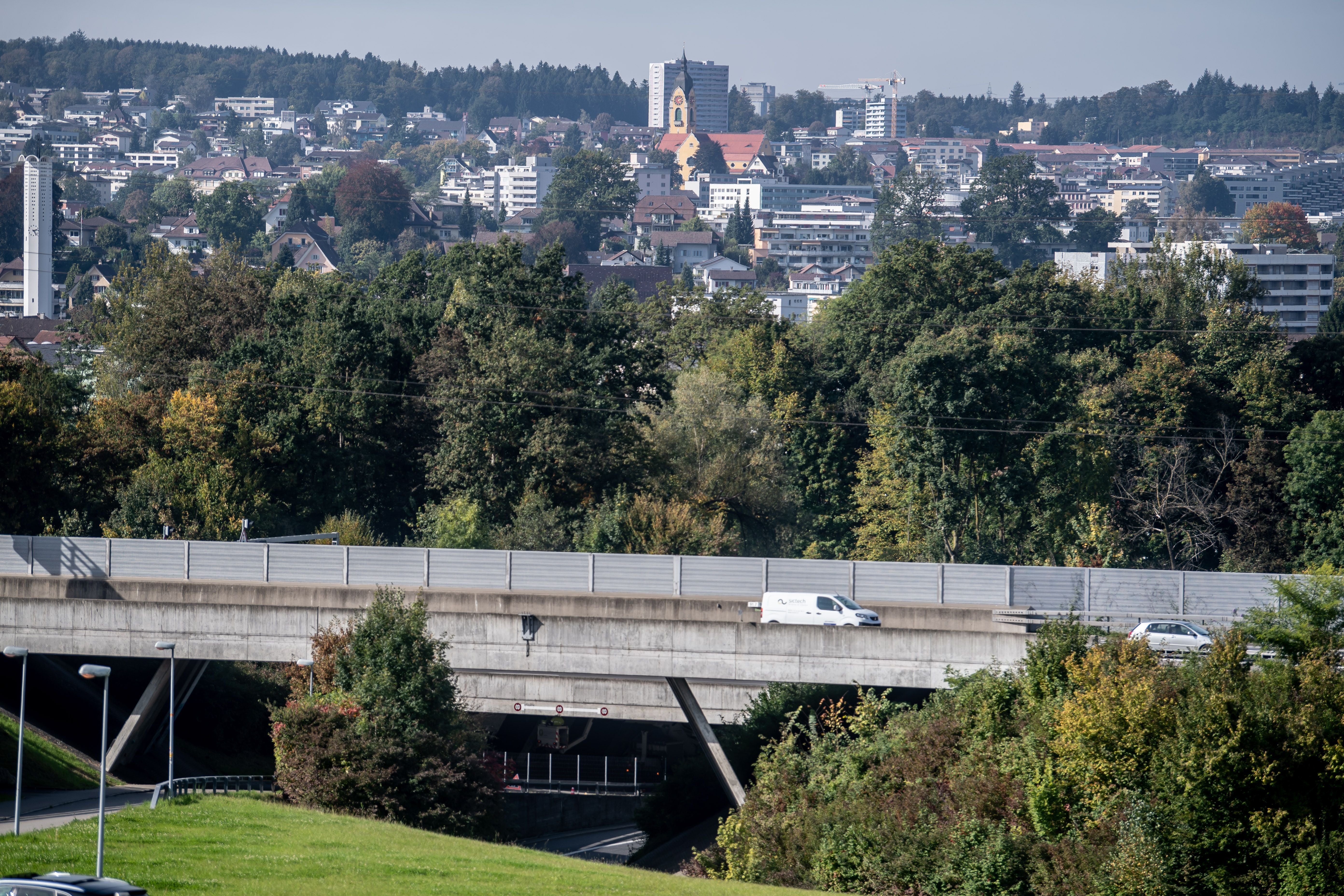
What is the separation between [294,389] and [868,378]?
2980cm

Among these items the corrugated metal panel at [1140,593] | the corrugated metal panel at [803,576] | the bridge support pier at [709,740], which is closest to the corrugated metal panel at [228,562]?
the bridge support pier at [709,740]

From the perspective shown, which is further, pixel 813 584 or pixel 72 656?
pixel 72 656

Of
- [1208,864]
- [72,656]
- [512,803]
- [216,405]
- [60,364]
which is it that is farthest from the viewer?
[60,364]

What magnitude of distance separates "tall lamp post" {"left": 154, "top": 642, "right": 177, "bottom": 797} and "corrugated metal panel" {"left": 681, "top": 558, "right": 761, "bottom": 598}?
12.5 metres

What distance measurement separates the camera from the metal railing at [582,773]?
46.7 m

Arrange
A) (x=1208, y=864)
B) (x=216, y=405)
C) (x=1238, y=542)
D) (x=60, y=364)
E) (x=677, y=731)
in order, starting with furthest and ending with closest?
(x=60, y=364) → (x=1238, y=542) → (x=216, y=405) → (x=677, y=731) → (x=1208, y=864)

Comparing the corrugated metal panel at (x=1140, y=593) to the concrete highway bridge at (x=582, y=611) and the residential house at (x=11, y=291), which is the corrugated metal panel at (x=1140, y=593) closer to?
the concrete highway bridge at (x=582, y=611)

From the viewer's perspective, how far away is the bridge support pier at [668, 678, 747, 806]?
1371 inches

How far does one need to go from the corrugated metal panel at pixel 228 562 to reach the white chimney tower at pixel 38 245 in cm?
16039

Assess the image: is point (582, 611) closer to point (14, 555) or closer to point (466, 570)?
point (466, 570)

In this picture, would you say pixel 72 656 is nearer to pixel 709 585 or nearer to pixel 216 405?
pixel 216 405

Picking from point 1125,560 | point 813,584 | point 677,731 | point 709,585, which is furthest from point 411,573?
point 1125,560

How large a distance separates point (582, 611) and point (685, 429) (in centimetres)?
2530

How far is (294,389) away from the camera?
5516 cm
